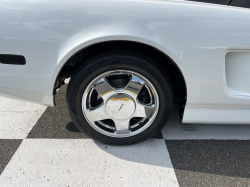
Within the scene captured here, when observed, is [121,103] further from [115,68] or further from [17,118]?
[17,118]

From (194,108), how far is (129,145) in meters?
0.58

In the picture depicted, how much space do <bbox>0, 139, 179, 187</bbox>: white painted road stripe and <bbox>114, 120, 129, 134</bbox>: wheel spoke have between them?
13 cm

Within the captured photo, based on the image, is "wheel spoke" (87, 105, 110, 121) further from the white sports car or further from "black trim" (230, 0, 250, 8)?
"black trim" (230, 0, 250, 8)

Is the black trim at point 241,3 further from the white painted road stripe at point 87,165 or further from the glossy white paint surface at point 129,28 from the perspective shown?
the white painted road stripe at point 87,165

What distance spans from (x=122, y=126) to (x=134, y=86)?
13.4 inches

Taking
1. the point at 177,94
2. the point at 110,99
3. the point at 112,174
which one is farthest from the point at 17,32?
the point at 177,94

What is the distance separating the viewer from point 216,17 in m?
1.26

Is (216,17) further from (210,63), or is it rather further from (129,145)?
(129,145)

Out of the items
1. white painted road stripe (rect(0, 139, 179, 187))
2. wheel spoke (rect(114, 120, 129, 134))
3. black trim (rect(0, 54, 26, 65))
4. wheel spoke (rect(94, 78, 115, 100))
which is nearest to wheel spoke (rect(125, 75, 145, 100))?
wheel spoke (rect(94, 78, 115, 100))

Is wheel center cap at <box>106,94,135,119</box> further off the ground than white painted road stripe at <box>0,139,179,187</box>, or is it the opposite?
wheel center cap at <box>106,94,135,119</box>

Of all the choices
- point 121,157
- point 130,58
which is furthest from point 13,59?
point 121,157

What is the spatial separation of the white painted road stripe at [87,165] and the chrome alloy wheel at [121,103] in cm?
16

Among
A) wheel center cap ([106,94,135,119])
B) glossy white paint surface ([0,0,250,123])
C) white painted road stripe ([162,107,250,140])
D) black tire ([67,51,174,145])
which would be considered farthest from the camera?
white painted road stripe ([162,107,250,140])

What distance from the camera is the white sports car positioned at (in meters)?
1.27
